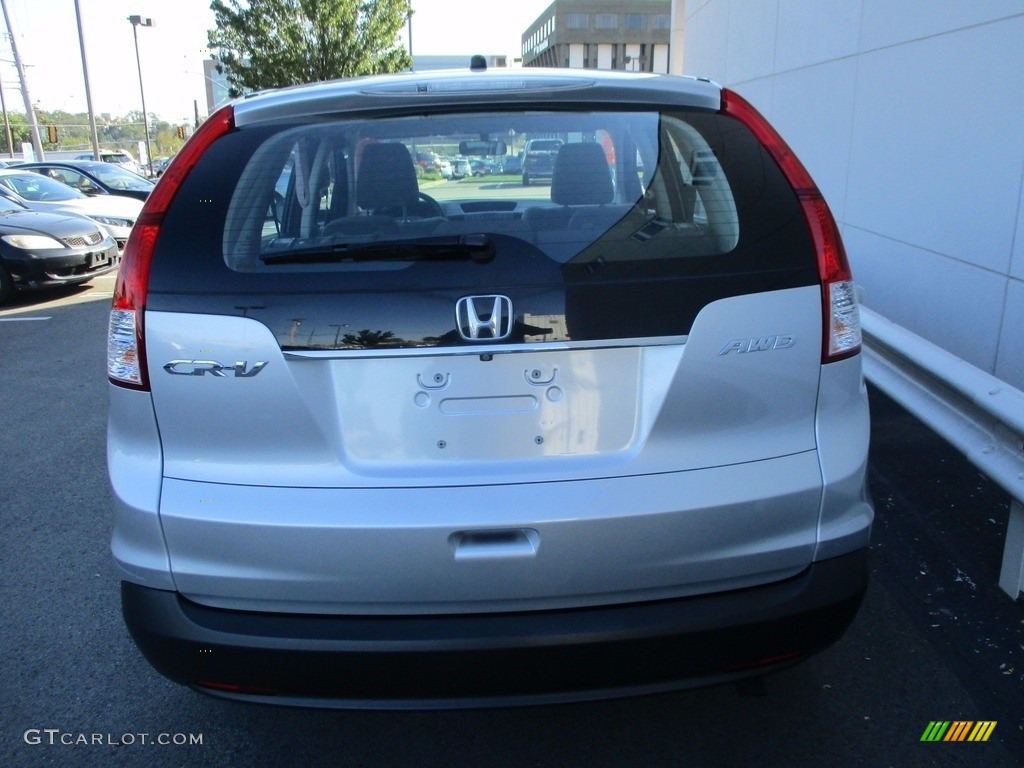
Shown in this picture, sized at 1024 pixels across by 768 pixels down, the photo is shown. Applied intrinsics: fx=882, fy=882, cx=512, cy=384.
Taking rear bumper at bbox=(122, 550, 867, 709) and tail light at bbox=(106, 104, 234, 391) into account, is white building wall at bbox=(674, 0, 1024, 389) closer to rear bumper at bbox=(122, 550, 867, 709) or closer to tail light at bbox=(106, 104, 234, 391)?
rear bumper at bbox=(122, 550, 867, 709)

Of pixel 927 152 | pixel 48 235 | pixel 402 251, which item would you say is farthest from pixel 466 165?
pixel 48 235

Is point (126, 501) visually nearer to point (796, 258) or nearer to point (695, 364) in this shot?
point (695, 364)

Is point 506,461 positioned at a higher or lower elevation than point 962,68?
lower

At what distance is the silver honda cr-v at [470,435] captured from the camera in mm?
2031

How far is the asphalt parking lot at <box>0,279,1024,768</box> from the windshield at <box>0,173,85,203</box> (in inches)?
465

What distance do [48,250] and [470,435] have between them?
10272 mm

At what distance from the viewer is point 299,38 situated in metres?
21.6

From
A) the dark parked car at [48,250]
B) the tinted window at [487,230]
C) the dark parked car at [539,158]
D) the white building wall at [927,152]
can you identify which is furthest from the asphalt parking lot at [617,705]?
the dark parked car at [48,250]

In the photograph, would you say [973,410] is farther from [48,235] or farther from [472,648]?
[48,235]

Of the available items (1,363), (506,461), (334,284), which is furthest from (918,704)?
(1,363)

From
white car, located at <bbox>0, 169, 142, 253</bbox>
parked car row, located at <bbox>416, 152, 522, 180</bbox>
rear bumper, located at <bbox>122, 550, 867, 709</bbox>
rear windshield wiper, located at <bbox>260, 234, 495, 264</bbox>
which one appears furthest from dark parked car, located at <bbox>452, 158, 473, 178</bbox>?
white car, located at <bbox>0, 169, 142, 253</bbox>

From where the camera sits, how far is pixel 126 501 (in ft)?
7.02

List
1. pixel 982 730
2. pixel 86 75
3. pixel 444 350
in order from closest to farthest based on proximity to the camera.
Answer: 1. pixel 444 350
2. pixel 982 730
3. pixel 86 75

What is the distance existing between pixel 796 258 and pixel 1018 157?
365 cm
